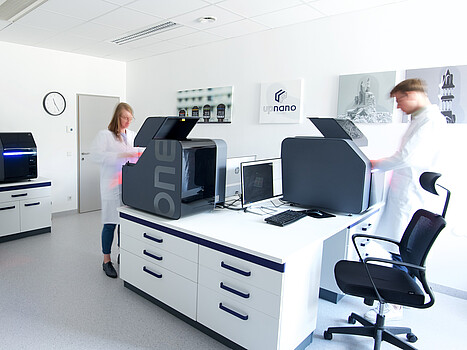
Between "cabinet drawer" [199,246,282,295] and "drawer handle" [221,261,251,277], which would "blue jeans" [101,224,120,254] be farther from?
"drawer handle" [221,261,251,277]

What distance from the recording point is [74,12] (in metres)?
3.33

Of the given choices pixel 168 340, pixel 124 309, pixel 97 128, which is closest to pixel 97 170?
pixel 97 128

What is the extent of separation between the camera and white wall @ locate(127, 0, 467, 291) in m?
2.85

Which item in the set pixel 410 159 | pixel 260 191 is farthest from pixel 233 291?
pixel 410 159

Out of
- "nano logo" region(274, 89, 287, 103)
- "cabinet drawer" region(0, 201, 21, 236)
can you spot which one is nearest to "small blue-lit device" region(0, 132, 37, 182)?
"cabinet drawer" region(0, 201, 21, 236)

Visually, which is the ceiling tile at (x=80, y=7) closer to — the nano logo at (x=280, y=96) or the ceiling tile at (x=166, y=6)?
the ceiling tile at (x=166, y=6)

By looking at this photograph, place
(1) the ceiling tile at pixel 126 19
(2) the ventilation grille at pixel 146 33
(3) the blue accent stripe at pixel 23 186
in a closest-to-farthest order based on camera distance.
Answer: (1) the ceiling tile at pixel 126 19 < (2) the ventilation grille at pixel 146 33 < (3) the blue accent stripe at pixel 23 186

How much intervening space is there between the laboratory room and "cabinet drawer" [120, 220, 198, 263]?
0.01 m

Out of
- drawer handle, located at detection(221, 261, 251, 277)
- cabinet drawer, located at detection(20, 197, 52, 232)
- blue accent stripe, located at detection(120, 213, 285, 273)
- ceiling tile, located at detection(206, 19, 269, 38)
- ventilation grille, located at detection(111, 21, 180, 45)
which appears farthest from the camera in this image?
cabinet drawer, located at detection(20, 197, 52, 232)

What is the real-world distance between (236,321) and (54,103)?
175 inches

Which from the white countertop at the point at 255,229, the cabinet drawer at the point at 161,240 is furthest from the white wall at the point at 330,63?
the cabinet drawer at the point at 161,240

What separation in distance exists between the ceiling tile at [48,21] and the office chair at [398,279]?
3605mm

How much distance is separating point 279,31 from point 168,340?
10.7ft

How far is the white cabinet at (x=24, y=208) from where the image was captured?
12.8ft
